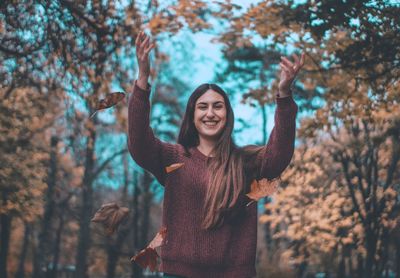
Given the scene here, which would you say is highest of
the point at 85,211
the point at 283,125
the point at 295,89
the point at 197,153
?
the point at 295,89

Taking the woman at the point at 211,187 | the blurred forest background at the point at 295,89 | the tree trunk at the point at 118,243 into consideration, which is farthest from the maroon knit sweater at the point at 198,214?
the tree trunk at the point at 118,243

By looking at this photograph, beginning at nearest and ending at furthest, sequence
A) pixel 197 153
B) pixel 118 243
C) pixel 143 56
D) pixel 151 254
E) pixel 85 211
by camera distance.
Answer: pixel 143 56, pixel 151 254, pixel 197 153, pixel 85 211, pixel 118 243

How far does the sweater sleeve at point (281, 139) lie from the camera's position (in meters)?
2.88

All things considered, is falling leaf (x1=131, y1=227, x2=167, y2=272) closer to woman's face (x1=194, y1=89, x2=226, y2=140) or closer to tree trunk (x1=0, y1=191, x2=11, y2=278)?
woman's face (x1=194, y1=89, x2=226, y2=140)

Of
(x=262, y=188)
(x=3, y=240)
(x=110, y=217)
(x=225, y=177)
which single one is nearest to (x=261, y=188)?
(x=262, y=188)

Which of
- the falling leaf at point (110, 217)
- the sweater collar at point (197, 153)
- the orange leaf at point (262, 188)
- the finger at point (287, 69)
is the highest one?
the finger at point (287, 69)

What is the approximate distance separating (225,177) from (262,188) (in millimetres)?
181

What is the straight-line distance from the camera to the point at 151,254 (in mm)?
2971

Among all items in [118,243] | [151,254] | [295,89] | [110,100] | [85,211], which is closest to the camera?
[151,254]

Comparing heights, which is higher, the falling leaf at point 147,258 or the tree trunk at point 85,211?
the tree trunk at point 85,211

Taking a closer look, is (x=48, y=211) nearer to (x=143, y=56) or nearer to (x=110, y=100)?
(x=110, y=100)

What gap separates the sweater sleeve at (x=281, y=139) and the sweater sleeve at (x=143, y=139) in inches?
19.6

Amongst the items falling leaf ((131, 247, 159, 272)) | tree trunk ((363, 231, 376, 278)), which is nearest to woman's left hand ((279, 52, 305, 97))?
falling leaf ((131, 247, 159, 272))

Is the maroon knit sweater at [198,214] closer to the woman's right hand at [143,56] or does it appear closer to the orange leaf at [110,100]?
the woman's right hand at [143,56]
